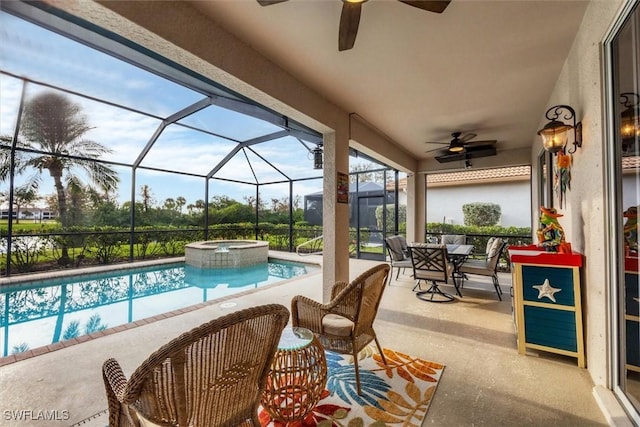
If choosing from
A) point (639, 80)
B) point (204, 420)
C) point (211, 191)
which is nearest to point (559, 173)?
point (639, 80)

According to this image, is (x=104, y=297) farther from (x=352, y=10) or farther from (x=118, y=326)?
(x=352, y=10)

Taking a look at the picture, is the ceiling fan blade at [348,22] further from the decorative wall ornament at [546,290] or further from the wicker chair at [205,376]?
the decorative wall ornament at [546,290]

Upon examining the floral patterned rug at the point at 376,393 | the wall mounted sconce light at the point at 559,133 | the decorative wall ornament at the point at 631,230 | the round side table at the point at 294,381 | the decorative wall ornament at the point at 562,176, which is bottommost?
the floral patterned rug at the point at 376,393

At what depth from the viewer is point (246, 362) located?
1185 millimetres

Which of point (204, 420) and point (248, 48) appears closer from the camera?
point (204, 420)

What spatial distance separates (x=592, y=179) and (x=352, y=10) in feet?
6.81

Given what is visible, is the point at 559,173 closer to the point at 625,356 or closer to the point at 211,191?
the point at 625,356

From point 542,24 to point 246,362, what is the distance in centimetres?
316

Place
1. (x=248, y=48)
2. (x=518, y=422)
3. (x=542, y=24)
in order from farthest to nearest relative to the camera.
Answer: (x=248, y=48)
(x=542, y=24)
(x=518, y=422)

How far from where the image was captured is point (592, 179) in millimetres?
1995

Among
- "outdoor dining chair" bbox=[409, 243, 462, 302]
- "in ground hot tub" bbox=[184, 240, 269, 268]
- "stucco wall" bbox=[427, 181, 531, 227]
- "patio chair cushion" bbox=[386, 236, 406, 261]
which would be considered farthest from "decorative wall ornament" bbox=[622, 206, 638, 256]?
"in ground hot tub" bbox=[184, 240, 269, 268]

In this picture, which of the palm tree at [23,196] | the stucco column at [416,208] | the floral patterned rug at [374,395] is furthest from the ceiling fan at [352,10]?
the palm tree at [23,196]

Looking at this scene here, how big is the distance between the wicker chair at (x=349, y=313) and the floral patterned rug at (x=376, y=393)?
0.15 meters

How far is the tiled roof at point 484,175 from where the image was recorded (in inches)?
261
